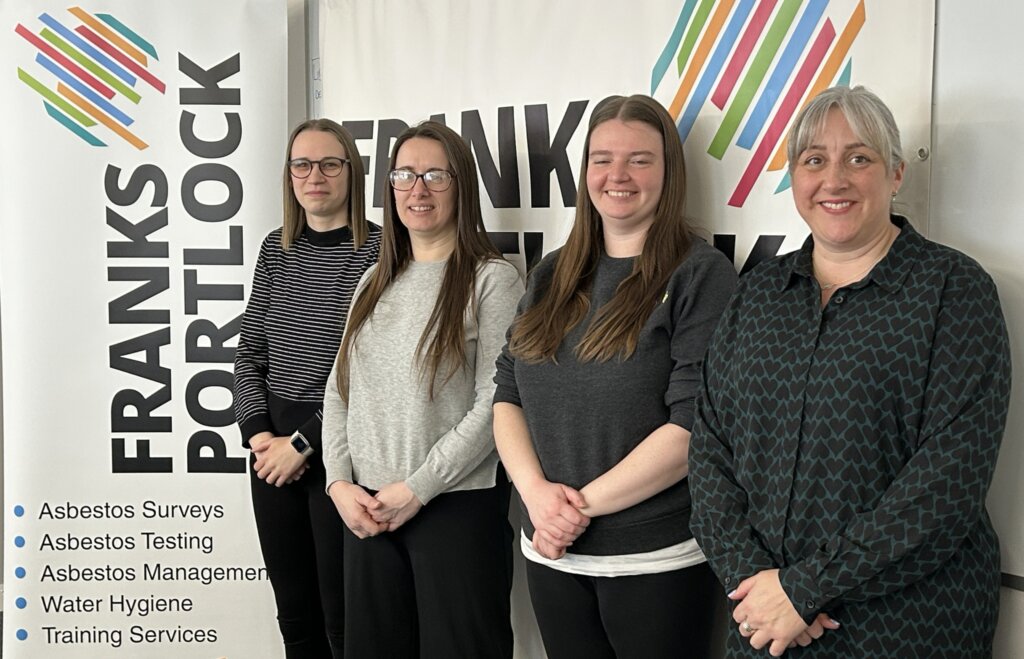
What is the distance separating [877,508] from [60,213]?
2.65 meters

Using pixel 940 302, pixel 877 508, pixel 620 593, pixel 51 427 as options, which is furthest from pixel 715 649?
pixel 51 427

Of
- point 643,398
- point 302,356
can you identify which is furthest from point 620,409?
point 302,356

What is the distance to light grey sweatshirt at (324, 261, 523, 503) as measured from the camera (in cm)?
223

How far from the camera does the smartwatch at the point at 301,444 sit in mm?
2523

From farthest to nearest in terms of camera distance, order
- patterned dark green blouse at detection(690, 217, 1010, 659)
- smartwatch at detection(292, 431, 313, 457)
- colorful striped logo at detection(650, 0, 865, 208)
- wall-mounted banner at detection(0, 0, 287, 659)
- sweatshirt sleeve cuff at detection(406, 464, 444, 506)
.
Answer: wall-mounted banner at detection(0, 0, 287, 659)
smartwatch at detection(292, 431, 313, 457)
sweatshirt sleeve cuff at detection(406, 464, 444, 506)
colorful striped logo at detection(650, 0, 865, 208)
patterned dark green blouse at detection(690, 217, 1010, 659)

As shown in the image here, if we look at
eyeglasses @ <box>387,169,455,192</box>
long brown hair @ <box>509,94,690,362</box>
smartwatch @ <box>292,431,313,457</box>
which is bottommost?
smartwatch @ <box>292,431,313,457</box>

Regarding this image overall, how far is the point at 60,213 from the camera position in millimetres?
3123

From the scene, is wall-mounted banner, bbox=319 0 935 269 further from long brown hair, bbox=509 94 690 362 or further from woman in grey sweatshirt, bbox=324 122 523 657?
woman in grey sweatshirt, bbox=324 122 523 657

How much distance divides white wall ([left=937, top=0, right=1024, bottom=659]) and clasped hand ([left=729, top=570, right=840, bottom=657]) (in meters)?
0.43

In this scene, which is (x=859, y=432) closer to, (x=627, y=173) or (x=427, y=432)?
(x=627, y=173)

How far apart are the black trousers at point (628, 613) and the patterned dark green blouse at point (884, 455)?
0.88ft

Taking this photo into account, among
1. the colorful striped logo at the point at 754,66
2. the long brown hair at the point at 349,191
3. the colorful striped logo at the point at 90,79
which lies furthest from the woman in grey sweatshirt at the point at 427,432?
the colorful striped logo at the point at 90,79

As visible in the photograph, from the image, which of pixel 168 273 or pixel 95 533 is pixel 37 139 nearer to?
pixel 168 273

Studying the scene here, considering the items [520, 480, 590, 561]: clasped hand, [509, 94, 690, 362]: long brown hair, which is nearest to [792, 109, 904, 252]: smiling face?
[509, 94, 690, 362]: long brown hair
